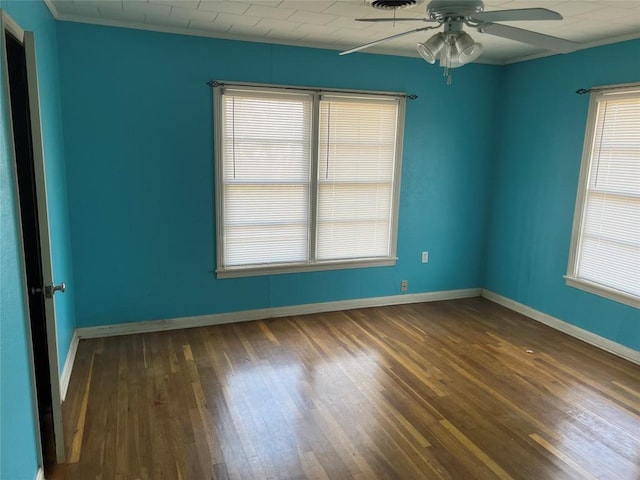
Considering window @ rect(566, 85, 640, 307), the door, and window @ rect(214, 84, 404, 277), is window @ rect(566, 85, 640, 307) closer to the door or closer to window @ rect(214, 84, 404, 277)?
window @ rect(214, 84, 404, 277)

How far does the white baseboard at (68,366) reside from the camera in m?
2.96

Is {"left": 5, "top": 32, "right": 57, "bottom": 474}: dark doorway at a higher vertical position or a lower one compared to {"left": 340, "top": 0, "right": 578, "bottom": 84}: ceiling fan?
lower

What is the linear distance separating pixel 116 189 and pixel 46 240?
1.69 metres

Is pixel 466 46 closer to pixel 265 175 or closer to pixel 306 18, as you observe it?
pixel 306 18

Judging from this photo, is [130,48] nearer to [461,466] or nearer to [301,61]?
[301,61]

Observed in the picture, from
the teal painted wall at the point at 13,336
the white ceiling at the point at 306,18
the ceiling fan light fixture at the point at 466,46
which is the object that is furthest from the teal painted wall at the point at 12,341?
the ceiling fan light fixture at the point at 466,46

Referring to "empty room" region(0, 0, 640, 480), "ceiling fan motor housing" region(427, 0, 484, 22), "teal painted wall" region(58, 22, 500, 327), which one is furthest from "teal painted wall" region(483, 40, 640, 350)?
"ceiling fan motor housing" region(427, 0, 484, 22)

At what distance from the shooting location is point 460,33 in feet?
7.75

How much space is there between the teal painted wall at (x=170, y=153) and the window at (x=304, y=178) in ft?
0.39

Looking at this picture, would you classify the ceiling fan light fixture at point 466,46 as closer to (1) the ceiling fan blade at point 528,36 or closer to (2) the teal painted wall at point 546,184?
(1) the ceiling fan blade at point 528,36

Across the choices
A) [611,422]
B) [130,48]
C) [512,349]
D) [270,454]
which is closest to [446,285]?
[512,349]

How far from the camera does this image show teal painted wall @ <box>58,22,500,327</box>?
3584 millimetres

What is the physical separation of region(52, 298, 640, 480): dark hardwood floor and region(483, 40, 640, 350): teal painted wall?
0.36 m

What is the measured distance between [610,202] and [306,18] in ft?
9.47
